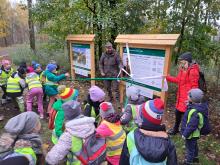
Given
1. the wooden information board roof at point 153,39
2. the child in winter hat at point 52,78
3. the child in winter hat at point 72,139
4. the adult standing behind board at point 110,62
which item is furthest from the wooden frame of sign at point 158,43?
the child in winter hat at point 72,139

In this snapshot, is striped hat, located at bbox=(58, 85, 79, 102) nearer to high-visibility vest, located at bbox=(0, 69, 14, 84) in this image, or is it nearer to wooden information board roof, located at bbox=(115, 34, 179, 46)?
wooden information board roof, located at bbox=(115, 34, 179, 46)

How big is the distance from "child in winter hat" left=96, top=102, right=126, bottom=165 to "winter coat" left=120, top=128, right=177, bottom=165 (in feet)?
2.93

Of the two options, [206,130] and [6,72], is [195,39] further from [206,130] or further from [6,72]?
[6,72]

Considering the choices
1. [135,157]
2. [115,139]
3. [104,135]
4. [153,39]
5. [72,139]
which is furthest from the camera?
[153,39]

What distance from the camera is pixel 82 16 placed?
963 cm

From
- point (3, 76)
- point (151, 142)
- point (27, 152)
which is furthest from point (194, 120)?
point (3, 76)

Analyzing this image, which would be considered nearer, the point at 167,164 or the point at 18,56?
the point at 167,164

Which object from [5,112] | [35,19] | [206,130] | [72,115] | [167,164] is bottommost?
[5,112]

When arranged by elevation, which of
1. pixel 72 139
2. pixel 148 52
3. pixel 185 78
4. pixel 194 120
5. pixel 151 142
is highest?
pixel 148 52

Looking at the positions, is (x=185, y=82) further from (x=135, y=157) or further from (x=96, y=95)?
(x=135, y=157)

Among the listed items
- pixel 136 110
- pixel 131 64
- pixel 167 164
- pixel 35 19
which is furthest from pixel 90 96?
pixel 35 19

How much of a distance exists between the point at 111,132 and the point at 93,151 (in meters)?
0.37

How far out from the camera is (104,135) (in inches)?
132

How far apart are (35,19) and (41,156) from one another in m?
8.64
